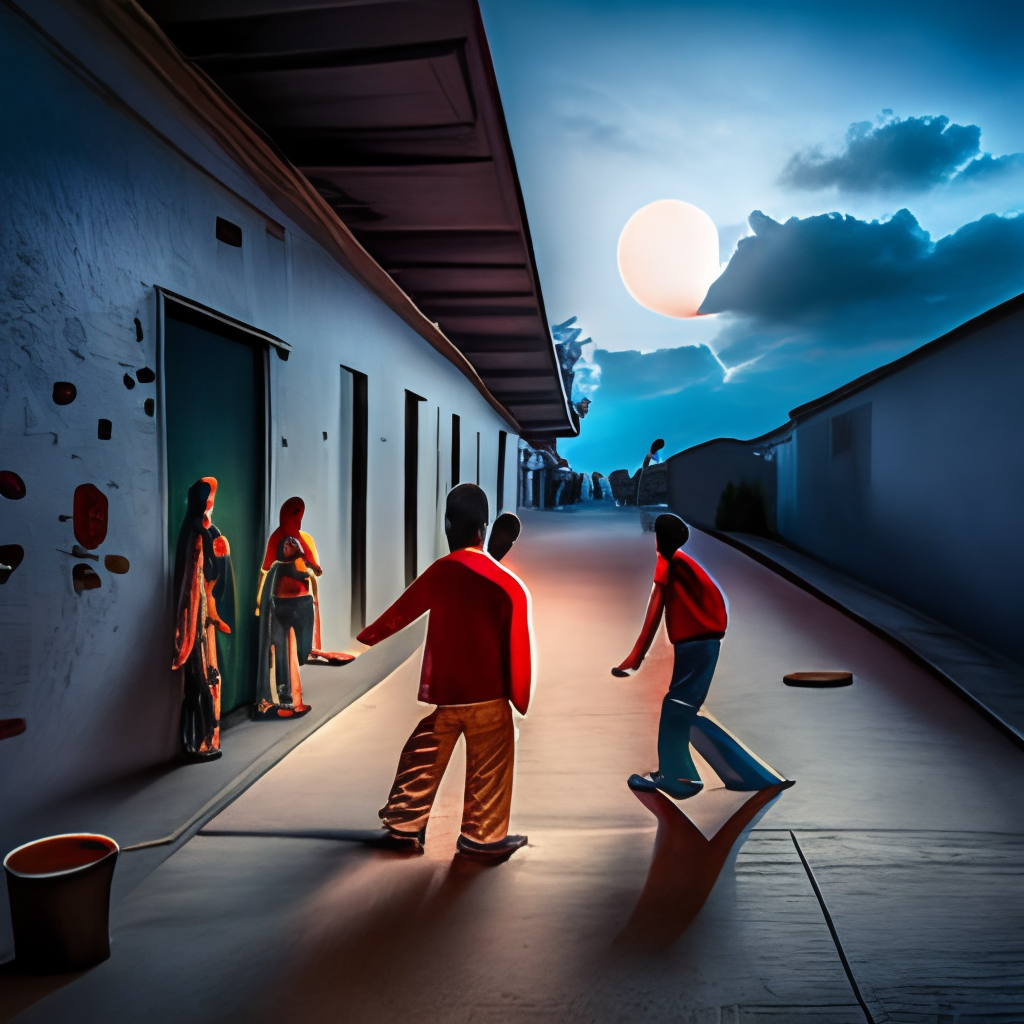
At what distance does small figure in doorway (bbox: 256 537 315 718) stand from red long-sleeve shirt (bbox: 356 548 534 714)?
7.60 feet

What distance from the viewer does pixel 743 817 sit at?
4.07 metres

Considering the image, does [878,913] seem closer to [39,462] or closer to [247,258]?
[39,462]

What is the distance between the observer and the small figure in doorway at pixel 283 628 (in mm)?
5645

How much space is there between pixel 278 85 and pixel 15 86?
6.07 feet

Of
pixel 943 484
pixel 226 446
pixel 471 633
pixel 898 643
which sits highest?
pixel 226 446

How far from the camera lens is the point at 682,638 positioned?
4.13 metres

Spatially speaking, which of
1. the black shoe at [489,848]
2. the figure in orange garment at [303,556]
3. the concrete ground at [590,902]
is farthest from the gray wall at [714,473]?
the black shoe at [489,848]

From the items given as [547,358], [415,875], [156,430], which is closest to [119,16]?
[156,430]

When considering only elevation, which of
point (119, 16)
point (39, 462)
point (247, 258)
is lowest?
point (39, 462)

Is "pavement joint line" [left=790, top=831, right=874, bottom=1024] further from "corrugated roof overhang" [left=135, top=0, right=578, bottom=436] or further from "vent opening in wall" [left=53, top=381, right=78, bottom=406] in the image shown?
"corrugated roof overhang" [left=135, top=0, right=578, bottom=436]

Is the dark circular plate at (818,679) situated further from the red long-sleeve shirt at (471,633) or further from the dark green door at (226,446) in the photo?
the dark green door at (226,446)

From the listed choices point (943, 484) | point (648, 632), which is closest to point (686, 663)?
point (648, 632)

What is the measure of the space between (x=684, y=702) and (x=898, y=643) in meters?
4.73

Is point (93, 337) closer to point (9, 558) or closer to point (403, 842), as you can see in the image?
point (9, 558)
